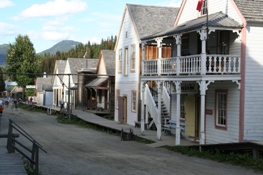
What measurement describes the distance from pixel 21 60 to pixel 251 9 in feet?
215

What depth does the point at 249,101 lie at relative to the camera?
763 inches

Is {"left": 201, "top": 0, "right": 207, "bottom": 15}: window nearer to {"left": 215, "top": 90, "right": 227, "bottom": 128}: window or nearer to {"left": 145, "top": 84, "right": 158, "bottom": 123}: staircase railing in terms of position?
{"left": 215, "top": 90, "right": 227, "bottom": 128}: window

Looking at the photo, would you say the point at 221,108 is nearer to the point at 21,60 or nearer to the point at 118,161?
the point at 118,161

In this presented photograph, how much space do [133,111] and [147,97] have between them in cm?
331

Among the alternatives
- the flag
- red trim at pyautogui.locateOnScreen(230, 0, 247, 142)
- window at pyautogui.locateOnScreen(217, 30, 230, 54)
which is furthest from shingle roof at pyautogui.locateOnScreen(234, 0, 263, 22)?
the flag

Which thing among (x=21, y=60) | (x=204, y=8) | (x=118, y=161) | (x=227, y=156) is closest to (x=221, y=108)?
(x=227, y=156)

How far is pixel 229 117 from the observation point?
20.2 meters

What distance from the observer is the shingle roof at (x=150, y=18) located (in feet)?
106

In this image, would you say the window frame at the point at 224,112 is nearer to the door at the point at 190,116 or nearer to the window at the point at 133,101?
the door at the point at 190,116

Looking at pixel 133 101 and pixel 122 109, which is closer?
pixel 133 101

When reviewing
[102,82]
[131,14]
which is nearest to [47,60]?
[102,82]

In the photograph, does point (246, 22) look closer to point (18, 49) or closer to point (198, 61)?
point (198, 61)

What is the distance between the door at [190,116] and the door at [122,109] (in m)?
10.7

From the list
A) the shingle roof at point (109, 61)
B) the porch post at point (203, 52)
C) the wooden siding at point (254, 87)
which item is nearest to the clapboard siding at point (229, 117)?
the wooden siding at point (254, 87)
